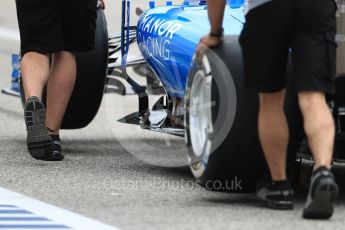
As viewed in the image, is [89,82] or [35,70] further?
[89,82]

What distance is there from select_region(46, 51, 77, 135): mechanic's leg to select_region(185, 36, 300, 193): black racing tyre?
1725 millimetres

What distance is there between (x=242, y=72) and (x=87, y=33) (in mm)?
1865

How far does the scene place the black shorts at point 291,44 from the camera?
5.39 m

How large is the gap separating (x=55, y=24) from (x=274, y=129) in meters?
2.11

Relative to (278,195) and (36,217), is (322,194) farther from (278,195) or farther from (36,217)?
(36,217)

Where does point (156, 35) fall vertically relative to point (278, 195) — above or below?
above

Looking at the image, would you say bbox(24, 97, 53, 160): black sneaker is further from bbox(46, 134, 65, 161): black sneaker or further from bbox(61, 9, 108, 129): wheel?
bbox(61, 9, 108, 129): wheel

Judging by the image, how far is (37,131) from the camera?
691 cm

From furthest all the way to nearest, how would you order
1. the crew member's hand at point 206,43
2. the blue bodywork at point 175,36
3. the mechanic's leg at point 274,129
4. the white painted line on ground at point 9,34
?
the white painted line on ground at point 9,34
the blue bodywork at point 175,36
the crew member's hand at point 206,43
the mechanic's leg at point 274,129

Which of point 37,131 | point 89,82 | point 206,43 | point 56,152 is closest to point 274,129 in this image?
point 206,43

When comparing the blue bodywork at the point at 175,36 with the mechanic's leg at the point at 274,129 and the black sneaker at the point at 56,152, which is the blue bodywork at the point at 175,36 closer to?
the mechanic's leg at the point at 274,129

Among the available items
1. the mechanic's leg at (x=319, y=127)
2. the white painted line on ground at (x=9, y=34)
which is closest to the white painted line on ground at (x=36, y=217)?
the mechanic's leg at (x=319, y=127)

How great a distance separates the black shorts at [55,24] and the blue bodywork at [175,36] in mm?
344

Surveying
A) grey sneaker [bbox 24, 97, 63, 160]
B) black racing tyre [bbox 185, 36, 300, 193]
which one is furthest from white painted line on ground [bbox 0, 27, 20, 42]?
black racing tyre [bbox 185, 36, 300, 193]
